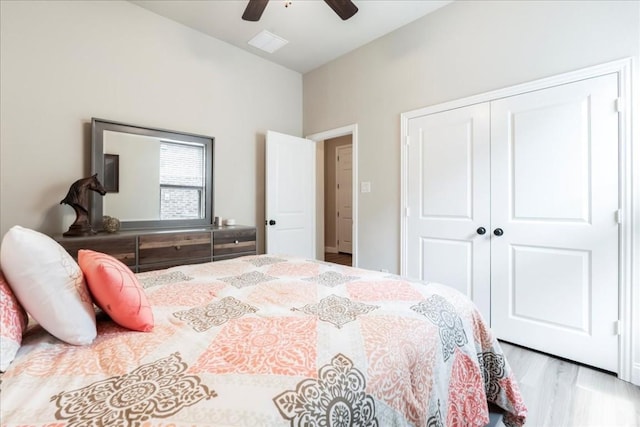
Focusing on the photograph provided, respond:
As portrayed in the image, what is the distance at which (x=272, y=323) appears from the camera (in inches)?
39.0

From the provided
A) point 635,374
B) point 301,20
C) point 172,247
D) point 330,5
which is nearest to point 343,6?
point 330,5

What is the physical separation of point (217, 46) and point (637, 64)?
3641 mm

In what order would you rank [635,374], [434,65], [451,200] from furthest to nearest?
[434,65]
[451,200]
[635,374]

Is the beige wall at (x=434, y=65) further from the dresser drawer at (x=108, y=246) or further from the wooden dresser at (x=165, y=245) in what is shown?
the dresser drawer at (x=108, y=246)

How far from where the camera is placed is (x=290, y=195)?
3.77 metres

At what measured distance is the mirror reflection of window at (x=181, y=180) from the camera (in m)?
2.92

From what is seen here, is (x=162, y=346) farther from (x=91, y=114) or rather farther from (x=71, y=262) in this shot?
(x=91, y=114)

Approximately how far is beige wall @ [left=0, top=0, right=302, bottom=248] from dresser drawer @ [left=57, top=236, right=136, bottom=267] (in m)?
0.53

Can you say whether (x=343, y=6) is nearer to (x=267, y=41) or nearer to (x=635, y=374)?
(x=267, y=41)

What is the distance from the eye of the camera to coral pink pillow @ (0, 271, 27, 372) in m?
0.73

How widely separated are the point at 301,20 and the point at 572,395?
3670 mm

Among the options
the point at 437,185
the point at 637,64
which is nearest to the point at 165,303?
the point at 437,185

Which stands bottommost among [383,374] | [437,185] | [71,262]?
[383,374]

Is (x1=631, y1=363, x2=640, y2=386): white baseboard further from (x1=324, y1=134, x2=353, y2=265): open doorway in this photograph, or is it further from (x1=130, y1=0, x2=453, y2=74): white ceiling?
(x1=324, y1=134, x2=353, y2=265): open doorway
